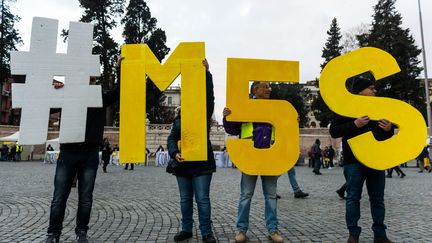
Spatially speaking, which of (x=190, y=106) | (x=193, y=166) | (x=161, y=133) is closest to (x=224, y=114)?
(x=190, y=106)

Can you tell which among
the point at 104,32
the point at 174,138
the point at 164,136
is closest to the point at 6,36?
the point at 104,32

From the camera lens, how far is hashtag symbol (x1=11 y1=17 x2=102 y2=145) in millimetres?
4543

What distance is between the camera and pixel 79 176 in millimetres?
4602

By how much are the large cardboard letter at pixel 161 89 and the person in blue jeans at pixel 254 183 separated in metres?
0.41

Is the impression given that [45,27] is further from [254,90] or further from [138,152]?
[254,90]

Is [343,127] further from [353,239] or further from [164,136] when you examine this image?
[164,136]

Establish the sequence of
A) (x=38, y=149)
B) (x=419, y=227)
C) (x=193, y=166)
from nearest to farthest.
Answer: (x=193, y=166) → (x=419, y=227) → (x=38, y=149)

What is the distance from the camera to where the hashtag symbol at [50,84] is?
14.9ft

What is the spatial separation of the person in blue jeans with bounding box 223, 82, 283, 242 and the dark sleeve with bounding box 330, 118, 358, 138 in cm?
83

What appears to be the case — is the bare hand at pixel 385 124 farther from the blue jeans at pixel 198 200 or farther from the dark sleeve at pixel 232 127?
the blue jeans at pixel 198 200

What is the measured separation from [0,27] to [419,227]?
2092 inches

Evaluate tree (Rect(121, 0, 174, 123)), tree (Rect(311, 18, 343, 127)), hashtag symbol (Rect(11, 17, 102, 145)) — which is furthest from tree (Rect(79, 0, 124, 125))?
hashtag symbol (Rect(11, 17, 102, 145))

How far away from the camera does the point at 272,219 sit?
4.76 meters

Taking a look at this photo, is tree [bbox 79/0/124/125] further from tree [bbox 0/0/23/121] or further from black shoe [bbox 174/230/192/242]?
black shoe [bbox 174/230/192/242]
